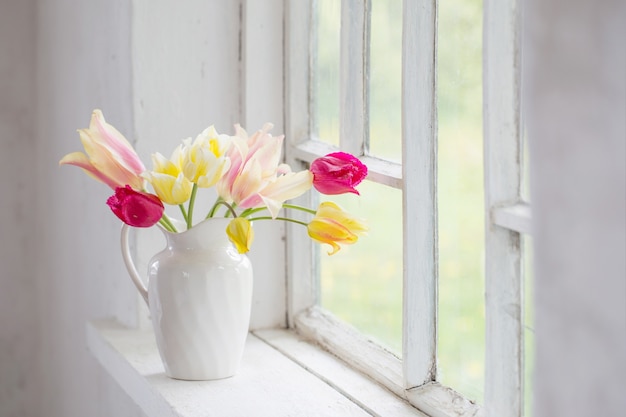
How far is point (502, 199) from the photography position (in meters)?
0.92

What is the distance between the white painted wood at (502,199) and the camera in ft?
2.97

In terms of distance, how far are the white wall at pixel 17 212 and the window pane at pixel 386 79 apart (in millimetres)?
1112

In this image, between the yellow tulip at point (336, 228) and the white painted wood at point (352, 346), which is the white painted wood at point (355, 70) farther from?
the white painted wood at point (352, 346)

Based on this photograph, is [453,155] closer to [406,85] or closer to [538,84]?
[406,85]

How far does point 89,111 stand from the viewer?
1653 mm

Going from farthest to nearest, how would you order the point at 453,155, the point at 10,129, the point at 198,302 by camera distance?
the point at 10,129, the point at 198,302, the point at 453,155

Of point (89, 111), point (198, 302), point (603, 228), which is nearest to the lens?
point (603, 228)

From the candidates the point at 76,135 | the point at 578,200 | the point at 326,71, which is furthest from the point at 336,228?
the point at 76,135

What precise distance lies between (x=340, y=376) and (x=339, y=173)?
348 mm

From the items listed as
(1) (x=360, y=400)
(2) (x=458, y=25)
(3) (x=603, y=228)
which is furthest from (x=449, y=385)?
(3) (x=603, y=228)

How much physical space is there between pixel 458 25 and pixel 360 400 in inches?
20.5

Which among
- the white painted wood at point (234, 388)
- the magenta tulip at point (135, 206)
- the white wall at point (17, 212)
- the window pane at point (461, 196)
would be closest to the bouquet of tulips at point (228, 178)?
the magenta tulip at point (135, 206)

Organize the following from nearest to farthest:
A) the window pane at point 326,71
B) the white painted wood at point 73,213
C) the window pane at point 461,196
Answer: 1. the window pane at point 461,196
2. the window pane at point 326,71
3. the white painted wood at point 73,213

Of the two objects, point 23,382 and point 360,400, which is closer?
point 360,400
